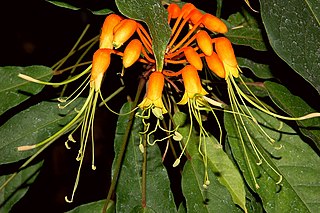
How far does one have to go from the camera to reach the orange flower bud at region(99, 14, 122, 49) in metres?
0.99

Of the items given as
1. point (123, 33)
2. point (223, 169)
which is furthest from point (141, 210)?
point (123, 33)

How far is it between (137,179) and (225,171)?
0.69 feet

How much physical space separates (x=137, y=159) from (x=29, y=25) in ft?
3.17

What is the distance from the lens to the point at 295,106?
110cm

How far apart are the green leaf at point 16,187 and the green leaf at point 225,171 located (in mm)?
461

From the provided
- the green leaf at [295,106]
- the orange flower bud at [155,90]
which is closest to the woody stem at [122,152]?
the orange flower bud at [155,90]

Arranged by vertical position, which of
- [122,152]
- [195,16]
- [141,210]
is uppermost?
[195,16]

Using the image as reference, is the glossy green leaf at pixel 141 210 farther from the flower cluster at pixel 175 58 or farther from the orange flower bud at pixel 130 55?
the orange flower bud at pixel 130 55

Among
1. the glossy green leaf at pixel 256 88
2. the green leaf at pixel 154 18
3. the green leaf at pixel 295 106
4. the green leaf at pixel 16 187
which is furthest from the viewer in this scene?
the green leaf at pixel 16 187

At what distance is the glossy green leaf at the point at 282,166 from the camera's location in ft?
3.58

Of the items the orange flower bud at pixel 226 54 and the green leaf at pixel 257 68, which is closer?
the orange flower bud at pixel 226 54

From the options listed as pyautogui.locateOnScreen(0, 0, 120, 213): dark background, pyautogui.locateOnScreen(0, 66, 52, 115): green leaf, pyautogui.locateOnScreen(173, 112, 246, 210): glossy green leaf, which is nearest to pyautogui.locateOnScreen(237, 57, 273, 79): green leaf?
pyautogui.locateOnScreen(173, 112, 246, 210): glossy green leaf

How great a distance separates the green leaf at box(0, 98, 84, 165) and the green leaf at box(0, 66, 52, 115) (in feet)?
0.20

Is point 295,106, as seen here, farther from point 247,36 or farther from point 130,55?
point 130,55
